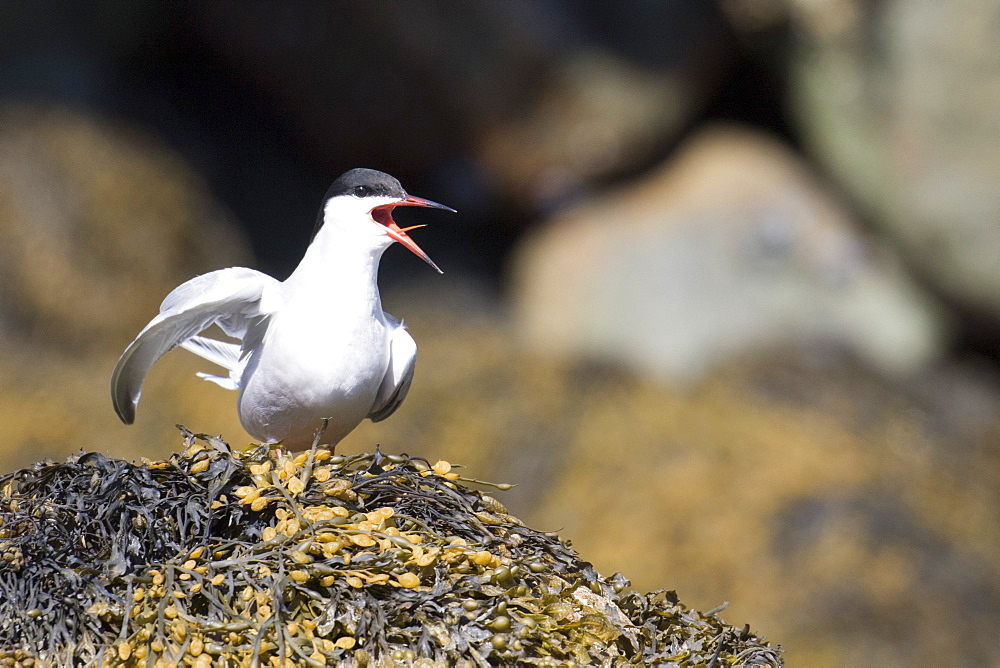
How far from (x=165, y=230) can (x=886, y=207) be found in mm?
5888

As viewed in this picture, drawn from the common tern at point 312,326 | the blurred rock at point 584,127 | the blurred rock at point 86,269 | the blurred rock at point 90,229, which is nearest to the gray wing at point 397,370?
the common tern at point 312,326

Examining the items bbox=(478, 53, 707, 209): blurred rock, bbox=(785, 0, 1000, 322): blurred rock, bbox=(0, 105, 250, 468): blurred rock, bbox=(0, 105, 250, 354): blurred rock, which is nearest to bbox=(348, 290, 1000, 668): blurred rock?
bbox=(785, 0, 1000, 322): blurred rock

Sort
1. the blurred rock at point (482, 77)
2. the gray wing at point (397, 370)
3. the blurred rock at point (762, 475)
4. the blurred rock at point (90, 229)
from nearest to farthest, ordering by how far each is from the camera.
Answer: the gray wing at point (397, 370) → the blurred rock at point (762, 475) → the blurred rock at point (90, 229) → the blurred rock at point (482, 77)

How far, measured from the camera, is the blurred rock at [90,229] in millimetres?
6449

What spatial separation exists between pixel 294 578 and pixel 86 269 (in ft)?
18.2

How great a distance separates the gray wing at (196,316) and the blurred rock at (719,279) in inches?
199

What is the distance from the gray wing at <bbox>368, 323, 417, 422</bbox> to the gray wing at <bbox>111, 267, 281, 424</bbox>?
0.38m

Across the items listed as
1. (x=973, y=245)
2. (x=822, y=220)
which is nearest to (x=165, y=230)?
(x=822, y=220)

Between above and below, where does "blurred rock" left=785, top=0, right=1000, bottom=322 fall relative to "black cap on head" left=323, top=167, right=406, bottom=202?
above

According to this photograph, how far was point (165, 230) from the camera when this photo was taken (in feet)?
23.0

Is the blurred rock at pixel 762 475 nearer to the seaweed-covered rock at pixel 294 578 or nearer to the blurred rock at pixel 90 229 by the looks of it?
the blurred rock at pixel 90 229

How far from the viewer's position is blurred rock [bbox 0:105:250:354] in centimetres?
645

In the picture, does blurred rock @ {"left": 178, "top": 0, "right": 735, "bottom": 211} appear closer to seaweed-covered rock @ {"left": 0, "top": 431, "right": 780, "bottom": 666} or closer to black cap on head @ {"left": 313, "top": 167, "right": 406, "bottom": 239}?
black cap on head @ {"left": 313, "top": 167, "right": 406, "bottom": 239}

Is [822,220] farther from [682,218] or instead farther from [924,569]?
[924,569]
